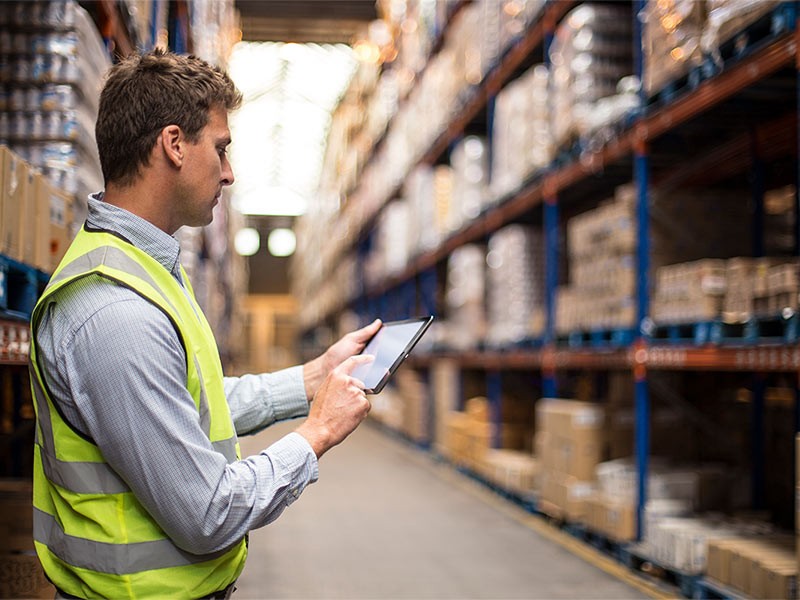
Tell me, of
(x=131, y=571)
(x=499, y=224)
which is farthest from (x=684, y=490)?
(x=131, y=571)

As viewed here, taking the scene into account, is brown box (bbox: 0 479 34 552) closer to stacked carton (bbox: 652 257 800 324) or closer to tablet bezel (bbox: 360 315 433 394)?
tablet bezel (bbox: 360 315 433 394)

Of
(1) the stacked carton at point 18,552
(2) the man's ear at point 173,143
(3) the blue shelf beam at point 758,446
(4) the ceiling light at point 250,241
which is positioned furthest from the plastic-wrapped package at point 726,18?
(4) the ceiling light at point 250,241

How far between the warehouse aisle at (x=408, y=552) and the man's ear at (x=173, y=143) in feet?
10.2

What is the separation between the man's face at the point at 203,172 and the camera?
177 cm

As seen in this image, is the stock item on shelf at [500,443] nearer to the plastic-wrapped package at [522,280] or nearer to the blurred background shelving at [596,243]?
the blurred background shelving at [596,243]

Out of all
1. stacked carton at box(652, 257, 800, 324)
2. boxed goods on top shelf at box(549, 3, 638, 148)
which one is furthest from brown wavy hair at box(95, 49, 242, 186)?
boxed goods on top shelf at box(549, 3, 638, 148)

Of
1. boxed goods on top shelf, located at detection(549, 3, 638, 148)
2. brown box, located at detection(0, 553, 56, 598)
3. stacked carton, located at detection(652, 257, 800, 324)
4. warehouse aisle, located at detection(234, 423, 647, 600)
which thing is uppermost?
boxed goods on top shelf, located at detection(549, 3, 638, 148)

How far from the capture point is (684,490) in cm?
507

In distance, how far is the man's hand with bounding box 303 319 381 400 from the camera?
7.66 ft

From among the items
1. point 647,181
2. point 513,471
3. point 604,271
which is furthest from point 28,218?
point 513,471

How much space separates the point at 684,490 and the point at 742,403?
1.41 m

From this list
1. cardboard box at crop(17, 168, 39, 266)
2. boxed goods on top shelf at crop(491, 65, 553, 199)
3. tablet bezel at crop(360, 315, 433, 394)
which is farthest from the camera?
boxed goods on top shelf at crop(491, 65, 553, 199)

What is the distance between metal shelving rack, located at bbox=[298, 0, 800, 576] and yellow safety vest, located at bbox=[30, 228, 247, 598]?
2593 mm

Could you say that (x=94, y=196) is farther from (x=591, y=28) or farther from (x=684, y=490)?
(x=591, y=28)
